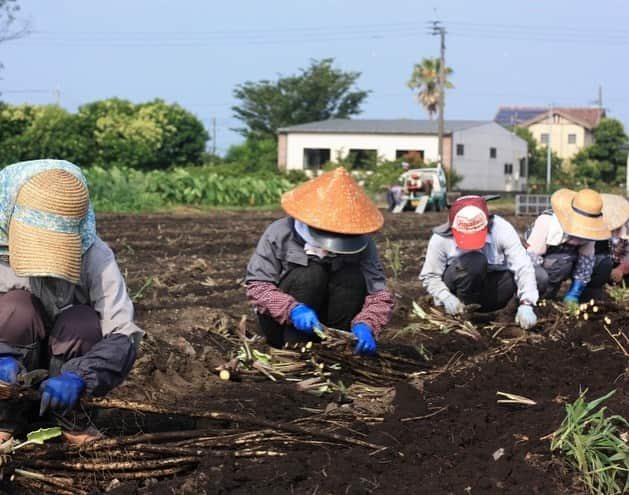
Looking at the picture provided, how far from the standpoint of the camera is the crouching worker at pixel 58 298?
3.05 metres

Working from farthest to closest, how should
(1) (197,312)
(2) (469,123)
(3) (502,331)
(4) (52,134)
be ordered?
1. (2) (469,123)
2. (4) (52,134)
3. (1) (197,312)
4. (3) (502,331)

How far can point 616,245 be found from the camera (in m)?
7.16

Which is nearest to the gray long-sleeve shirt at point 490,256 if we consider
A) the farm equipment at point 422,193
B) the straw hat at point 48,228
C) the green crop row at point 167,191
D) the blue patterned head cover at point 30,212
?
the blue patterned head cover at point 30,212

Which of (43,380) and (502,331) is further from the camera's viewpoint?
(502,331)

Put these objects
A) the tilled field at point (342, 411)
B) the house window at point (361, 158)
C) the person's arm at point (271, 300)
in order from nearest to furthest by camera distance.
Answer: the tilled field at point (342, 411) → the person's arm at point (271, 300) → the house window at point (361, 158)

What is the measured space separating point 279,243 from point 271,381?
2.14ft

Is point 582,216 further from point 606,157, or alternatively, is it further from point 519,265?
point 606,157

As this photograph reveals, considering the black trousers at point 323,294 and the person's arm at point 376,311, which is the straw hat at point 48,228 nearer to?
the black trousers at point 323,294

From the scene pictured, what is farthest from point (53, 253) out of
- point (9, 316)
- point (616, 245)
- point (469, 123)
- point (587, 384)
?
point (469, 123)

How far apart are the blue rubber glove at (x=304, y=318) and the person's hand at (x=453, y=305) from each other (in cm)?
134

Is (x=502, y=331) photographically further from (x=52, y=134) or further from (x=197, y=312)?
(x=52, y=134)

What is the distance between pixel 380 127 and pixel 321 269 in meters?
42.0

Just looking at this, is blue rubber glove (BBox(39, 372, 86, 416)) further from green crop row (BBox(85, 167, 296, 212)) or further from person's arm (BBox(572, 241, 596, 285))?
green crop row (BBox(85, 167, 296, 212))

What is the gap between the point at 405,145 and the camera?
44.7 metres
